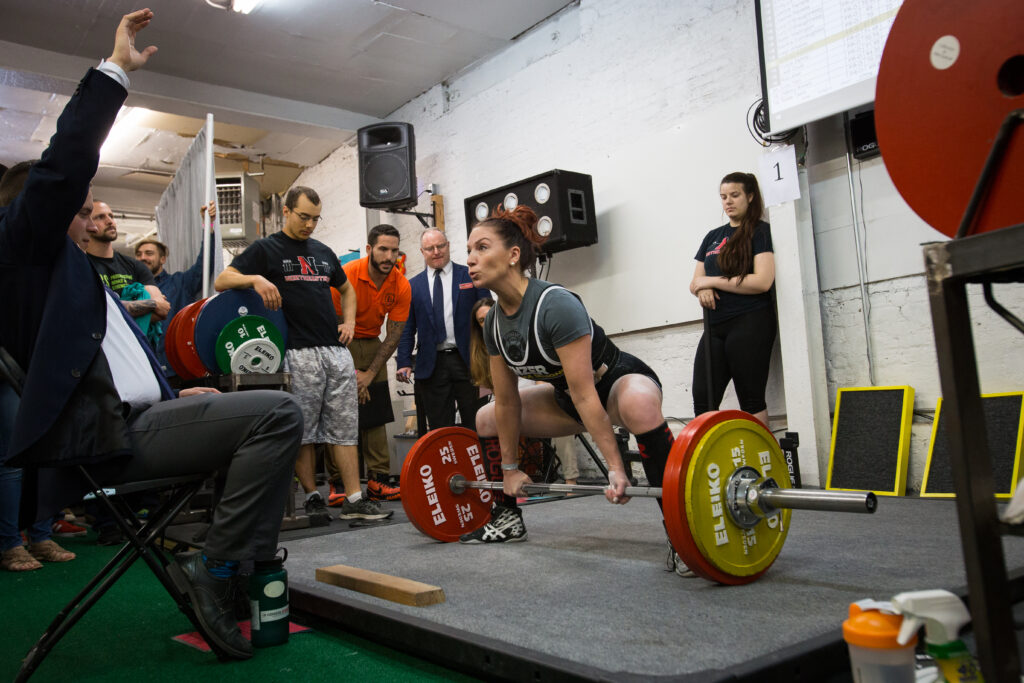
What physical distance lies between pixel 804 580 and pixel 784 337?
7.15 feet

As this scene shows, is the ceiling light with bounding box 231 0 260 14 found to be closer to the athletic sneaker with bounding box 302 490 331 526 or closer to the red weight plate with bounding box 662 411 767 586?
the athletic sneaker with bounding box 302 490 331 526

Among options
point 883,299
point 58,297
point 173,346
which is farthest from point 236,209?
point 58,297

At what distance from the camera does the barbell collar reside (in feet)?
5.29

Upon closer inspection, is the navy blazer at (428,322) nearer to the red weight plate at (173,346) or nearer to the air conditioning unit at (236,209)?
the red weight plate at (173,346)

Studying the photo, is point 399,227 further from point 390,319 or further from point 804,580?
point 804,580

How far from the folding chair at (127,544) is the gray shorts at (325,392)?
1.68 metres

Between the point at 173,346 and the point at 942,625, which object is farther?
the point at 173,346

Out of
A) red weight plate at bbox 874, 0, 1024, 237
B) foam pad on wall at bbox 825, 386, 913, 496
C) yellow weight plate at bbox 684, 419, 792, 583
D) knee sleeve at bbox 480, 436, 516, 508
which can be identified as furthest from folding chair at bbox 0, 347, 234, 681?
foam pad on wall at bbox 825, 386, 913, 496

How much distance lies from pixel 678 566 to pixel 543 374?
704mm

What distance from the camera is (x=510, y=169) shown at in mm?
5918

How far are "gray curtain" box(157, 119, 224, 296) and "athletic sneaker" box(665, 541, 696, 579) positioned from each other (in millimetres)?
3162

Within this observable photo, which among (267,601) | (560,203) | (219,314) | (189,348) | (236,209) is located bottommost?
(267,601)

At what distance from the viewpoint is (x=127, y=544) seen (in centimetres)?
171

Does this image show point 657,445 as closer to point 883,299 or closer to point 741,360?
point 741,360
